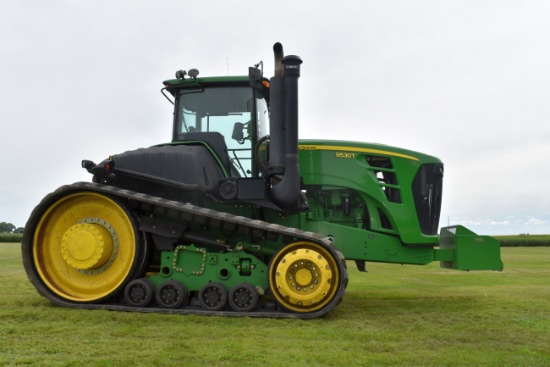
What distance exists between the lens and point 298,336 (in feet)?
17.3

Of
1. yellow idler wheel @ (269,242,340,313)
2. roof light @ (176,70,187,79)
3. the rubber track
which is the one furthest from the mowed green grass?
roof light @ (176,70,187,79)

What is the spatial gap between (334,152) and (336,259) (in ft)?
7.09

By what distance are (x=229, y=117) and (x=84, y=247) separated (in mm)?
2884

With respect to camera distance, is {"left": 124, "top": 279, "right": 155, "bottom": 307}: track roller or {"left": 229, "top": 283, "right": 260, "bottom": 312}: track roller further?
{"left": 124, "top": 279, "right": 155, "bottom": 307}: track roller

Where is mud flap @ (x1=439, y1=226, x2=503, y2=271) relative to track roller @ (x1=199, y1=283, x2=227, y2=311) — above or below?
above

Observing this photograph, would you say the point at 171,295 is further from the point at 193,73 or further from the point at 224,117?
the point at 193,73

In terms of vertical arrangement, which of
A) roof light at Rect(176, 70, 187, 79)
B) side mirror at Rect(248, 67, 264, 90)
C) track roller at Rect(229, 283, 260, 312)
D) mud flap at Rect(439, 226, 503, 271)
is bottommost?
track roller at Rect(229, 283, 260, 312)

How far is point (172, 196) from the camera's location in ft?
24.0

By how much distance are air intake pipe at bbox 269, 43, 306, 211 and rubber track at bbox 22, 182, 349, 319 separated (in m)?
0.58

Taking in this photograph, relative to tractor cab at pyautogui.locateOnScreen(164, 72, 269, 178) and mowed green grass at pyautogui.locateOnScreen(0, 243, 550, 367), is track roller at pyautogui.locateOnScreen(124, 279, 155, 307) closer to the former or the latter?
mowed green grass at pyautogui.locateOnScreen(0, 243, 550, 367)

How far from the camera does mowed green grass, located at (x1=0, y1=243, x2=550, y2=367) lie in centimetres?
434

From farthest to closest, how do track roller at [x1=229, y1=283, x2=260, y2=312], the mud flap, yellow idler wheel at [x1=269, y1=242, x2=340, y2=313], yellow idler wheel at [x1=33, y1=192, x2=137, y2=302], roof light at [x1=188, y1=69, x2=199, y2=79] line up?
roof light at [x1=188, y1=69, x2=199, y2=79] < the mud flap < yellow idler wheel at [x1=33, y1=192, x2=137, y2=302] < track roller at [x1=229, y1=283, x2=260, y2=312] < yellow idler wheel at [x1=269, y1=242, x2=340, y2=313]

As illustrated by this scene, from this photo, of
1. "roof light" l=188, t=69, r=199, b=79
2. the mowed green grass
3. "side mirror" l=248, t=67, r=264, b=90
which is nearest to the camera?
the mowed green grass

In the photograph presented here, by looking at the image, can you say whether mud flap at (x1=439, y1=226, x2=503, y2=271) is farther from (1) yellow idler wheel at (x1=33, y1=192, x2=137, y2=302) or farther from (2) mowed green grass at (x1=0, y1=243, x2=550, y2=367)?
(1) yellow idler wheel at (x1=33, y1=192, x2=137, y2=302)
